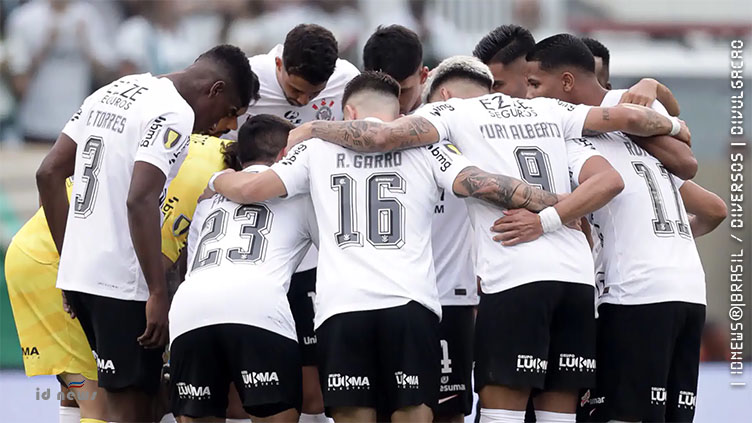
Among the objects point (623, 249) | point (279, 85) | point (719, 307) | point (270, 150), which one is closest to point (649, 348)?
point (623, 249)

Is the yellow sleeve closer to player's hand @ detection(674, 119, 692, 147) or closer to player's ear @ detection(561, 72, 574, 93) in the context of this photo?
player's ear @ detection(561, 72, 574, 93)

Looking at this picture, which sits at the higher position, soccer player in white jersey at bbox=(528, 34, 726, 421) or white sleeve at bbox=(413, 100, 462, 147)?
white sleeve at bbox=(413, 100, 462, 147)

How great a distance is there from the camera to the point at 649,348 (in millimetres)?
5059

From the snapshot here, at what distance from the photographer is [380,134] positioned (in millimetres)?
4871

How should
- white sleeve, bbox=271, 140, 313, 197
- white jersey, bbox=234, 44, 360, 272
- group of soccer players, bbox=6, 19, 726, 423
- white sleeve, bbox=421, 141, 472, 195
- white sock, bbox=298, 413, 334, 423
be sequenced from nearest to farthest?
group of soccer players, bbox=6, 19, 726, 423 → white sleeve, bbox=421, 141, 472, 195 → white sleeve, bbox=271, 140, 313, 197 → white sock, bbox=298, 413, 334, 423 → white jersey, bbox=234, 44, 360, 272

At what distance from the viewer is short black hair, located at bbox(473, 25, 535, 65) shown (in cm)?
632

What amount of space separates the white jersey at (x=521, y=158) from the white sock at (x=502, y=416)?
0.56 m

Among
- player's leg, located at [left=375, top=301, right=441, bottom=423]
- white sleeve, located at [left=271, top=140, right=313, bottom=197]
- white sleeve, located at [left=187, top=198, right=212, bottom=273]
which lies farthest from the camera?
white sleeve, located at [left=187, top=198, right=212, bottom=273]

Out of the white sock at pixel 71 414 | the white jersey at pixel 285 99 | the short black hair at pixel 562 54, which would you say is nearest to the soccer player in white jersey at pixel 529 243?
the short black hair at pixel 562 54

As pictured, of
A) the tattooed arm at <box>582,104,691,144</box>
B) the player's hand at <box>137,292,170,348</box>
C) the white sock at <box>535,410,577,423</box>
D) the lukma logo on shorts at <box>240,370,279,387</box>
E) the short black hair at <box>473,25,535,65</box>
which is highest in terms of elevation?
the short black hair at <box>473,25,535,65</box>

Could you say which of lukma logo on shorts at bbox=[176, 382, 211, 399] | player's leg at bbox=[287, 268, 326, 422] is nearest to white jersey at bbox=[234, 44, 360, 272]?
player's leg at bbox=[287, 268, 326, 422]

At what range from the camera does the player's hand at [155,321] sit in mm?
5203

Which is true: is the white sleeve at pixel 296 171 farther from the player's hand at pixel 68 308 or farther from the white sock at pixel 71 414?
the white sock at pixel 71 414

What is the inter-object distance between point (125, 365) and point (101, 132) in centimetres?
122
